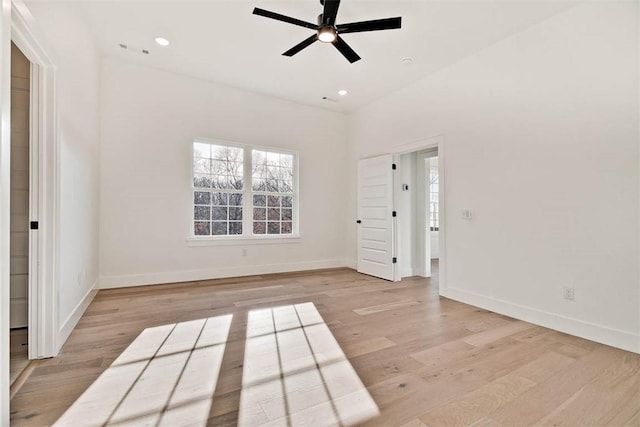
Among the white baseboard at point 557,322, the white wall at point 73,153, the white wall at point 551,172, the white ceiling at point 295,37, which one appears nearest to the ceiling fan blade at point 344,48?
the white ceiling at point 295,37

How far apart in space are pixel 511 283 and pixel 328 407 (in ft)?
8.51

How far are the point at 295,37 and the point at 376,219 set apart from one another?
298cm

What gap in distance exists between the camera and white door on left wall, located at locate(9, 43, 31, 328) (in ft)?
8.64

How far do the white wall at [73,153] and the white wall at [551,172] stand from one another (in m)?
4.03

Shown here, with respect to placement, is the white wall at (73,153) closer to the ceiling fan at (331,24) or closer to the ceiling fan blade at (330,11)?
the ceiling fan at (331,24)

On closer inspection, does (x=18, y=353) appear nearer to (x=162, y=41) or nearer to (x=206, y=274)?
(x=206, y=274)

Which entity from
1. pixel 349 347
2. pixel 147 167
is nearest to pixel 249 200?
pixel 147 167

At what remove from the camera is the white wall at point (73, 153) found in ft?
7.70

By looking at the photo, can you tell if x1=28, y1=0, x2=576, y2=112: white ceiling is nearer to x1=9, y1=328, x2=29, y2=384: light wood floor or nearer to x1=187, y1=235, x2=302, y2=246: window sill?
x1=187, y1=235, x2=302, y2=246: window sill

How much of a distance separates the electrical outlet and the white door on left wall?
15.8 ft

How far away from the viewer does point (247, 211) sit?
5125 millimetres

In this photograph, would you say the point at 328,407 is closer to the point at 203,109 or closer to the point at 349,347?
the point at 349,347

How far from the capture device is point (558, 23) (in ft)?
9.52

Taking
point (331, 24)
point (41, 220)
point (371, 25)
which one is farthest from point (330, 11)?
point (41, 220)
